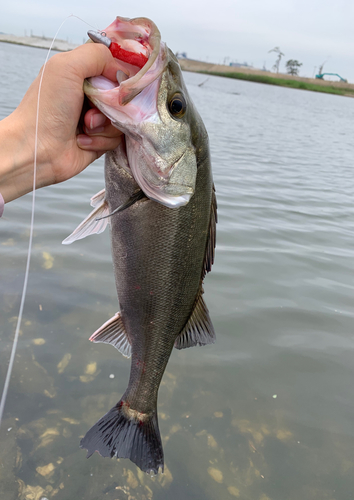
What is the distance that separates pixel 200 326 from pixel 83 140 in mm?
1183

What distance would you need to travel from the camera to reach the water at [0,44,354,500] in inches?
99.6

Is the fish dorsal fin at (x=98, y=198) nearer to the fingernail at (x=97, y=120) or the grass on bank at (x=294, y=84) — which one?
the fingernail at (x=97, y=120)

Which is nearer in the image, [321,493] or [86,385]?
[321,493]

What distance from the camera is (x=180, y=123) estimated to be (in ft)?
5.67

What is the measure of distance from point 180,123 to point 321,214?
611 cm

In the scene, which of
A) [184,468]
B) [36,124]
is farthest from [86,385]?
[36,124]

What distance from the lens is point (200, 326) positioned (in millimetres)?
2174

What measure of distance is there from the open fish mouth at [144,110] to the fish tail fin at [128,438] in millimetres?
1284

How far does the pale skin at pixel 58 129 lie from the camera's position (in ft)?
5.71

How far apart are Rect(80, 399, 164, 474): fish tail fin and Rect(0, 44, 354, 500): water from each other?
16.2 inches

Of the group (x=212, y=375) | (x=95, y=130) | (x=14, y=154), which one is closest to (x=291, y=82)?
(x=212, y=375)

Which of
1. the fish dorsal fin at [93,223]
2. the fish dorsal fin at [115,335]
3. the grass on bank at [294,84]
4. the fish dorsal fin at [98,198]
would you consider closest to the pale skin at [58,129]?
the fish dorsal fin at [98,198]

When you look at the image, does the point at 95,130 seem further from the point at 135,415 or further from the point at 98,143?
the point at 135,415

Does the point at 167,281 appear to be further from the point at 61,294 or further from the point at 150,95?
the point at 61,294
